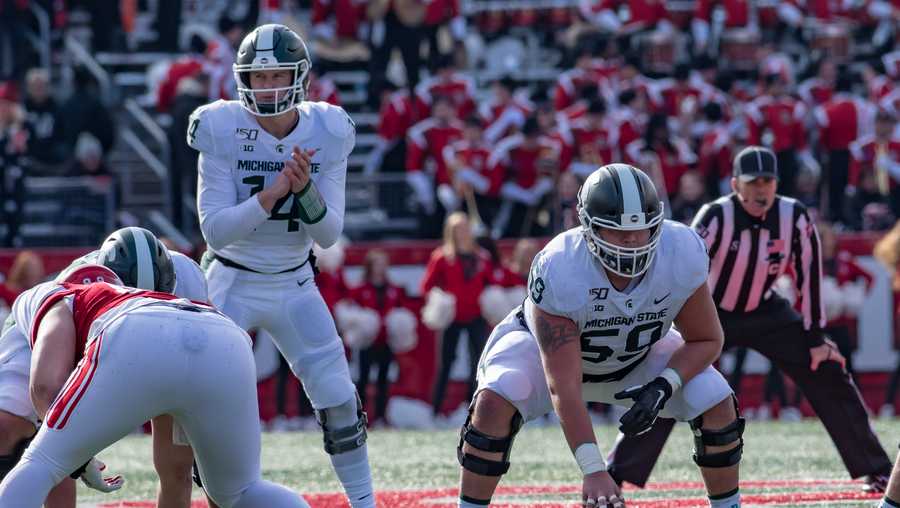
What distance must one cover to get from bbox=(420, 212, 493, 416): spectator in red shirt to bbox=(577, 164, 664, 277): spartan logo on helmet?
719 centimetres

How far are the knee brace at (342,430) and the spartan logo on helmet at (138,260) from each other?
42.1 inches

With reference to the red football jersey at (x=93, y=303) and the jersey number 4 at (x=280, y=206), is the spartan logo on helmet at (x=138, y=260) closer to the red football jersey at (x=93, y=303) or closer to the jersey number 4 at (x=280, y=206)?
the red football jersey at (x=93, y=303)

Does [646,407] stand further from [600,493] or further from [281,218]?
[281,218]

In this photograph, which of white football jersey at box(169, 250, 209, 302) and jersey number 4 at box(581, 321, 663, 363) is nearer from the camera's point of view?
jersey number 4 at box(581, 321, 663, 363)

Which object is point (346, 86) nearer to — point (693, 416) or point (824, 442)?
point (824, 442)

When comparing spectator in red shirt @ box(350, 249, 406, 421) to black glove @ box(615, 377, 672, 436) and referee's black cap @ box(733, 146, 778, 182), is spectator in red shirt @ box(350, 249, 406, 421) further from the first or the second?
black glove @ box(615, 377, 672, 436)

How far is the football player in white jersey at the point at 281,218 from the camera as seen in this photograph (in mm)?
6168

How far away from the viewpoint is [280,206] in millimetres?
6289

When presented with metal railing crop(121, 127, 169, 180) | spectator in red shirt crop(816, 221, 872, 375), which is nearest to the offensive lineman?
spectator in red shirt crop(816, 221, 872, 375)

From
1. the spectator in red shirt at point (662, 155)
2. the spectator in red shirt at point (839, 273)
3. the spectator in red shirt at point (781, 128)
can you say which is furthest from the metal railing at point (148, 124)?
the spectator in red shirt at point (839, 273)

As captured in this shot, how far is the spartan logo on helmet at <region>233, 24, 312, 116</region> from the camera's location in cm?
621

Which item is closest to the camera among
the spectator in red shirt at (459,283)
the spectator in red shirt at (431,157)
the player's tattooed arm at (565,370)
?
the player's tattooed arm at (565,370)

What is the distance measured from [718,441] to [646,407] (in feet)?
1.14

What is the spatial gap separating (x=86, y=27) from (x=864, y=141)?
25.5 ft
